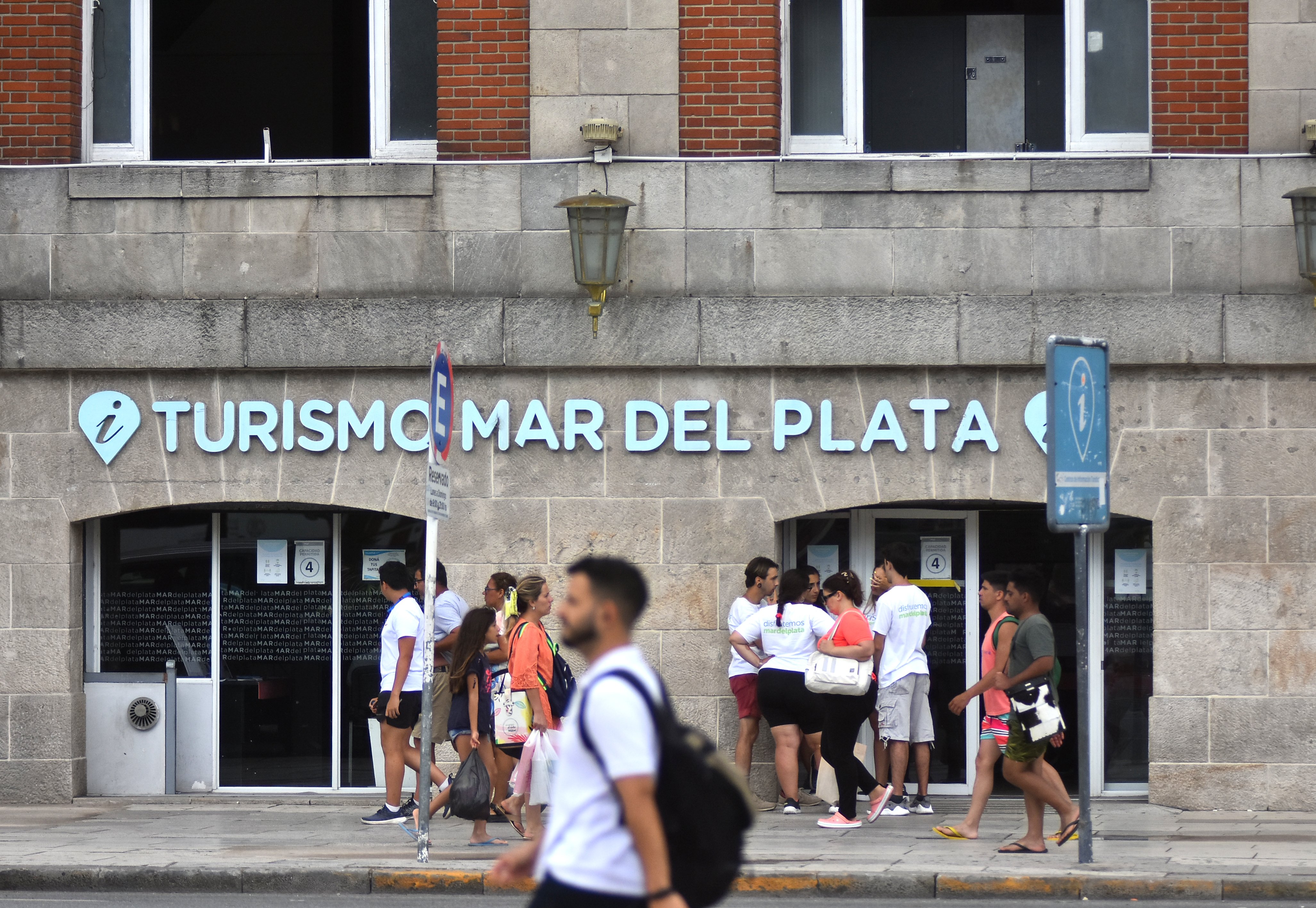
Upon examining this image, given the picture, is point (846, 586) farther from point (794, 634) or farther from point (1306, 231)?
point (1306, 231)

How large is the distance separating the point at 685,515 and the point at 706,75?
10.7 feet

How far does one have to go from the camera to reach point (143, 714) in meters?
12.3

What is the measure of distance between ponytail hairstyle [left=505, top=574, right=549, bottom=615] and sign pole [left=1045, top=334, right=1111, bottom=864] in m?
3.06

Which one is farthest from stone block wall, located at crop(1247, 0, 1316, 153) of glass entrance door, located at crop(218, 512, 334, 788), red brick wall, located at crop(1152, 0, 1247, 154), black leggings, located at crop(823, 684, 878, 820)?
glass entrance door, located at crop(218, 512, 334, 788)

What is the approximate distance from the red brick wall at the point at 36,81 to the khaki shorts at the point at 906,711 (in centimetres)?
732

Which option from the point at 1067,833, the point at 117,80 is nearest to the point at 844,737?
the point at 1067,833

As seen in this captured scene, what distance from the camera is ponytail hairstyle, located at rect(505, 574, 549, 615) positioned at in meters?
9.92

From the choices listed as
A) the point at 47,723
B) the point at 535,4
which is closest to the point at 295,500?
the point at 47,723

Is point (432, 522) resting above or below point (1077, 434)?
below

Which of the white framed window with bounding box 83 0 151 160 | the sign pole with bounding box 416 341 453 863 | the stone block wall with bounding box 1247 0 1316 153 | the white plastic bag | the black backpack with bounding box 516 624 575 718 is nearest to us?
the sign pole with bounding box 416 341 453 863

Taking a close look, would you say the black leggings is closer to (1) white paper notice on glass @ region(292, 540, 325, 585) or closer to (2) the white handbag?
(2) the white handbag

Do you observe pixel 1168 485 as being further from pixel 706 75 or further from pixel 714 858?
pixel 714 858

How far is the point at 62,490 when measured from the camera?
39.8ft

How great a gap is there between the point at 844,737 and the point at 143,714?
5417 mm
